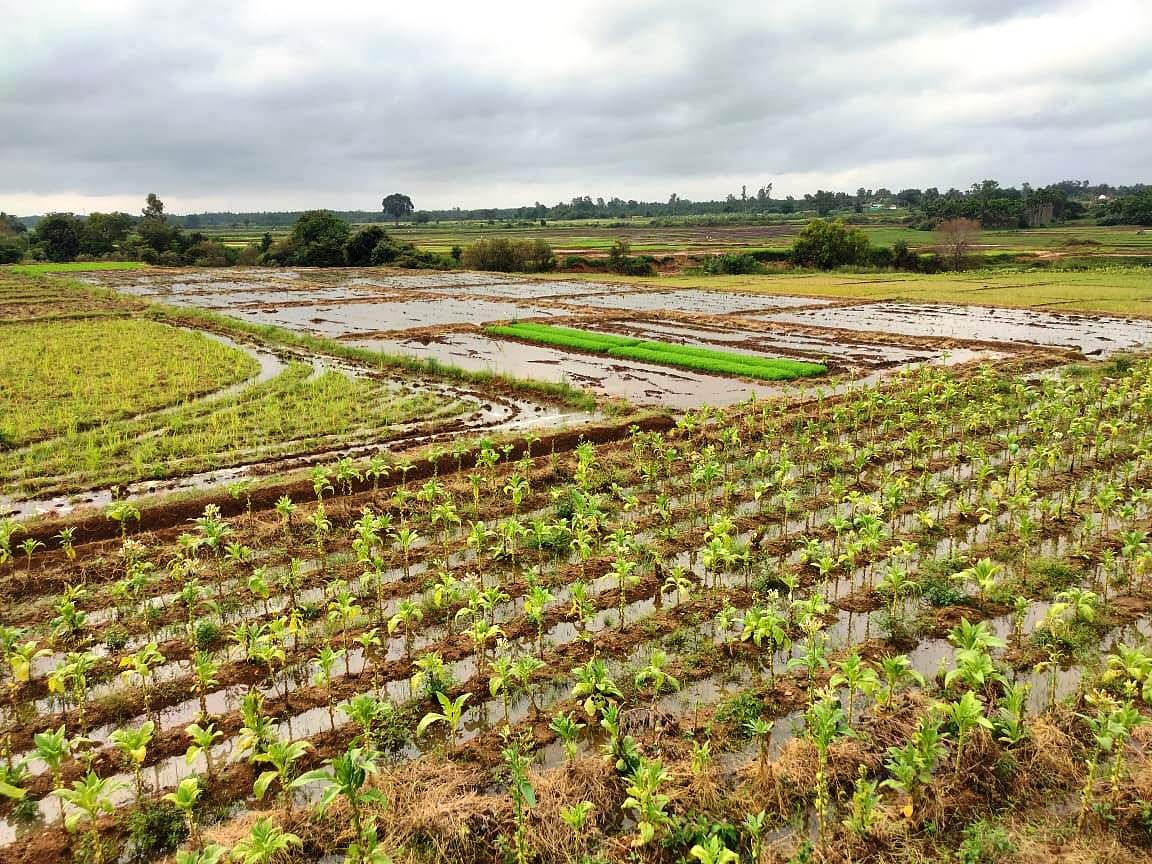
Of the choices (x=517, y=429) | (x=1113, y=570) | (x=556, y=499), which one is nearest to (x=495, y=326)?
(x=517, y=429)

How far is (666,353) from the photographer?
23328mm

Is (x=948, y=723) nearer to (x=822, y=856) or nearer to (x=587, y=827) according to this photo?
(x=822, y=856)

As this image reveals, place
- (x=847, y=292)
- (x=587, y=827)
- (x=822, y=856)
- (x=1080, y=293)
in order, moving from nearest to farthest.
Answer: (x=822, y=856), (x=587, y=827), (x=1080, y=293), (x=847, y=292)

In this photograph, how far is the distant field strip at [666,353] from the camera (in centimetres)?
2083

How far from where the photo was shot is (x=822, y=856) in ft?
15.3

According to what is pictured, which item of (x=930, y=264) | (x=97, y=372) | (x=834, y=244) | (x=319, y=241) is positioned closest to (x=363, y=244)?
(x=319, y=241)

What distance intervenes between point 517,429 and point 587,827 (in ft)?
35.4

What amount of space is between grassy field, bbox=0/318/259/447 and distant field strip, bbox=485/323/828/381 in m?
9.83

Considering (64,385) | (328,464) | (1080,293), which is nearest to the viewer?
(328,464)

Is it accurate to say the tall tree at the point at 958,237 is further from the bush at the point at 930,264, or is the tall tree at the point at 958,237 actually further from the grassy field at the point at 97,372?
the grassy field at the point at 97,372

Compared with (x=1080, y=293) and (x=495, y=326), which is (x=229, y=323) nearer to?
(x=495, y=326)

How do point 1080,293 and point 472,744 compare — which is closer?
point 472,744

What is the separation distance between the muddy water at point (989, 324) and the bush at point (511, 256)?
30.3 metres

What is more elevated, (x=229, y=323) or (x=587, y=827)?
(x=229, y=323)
